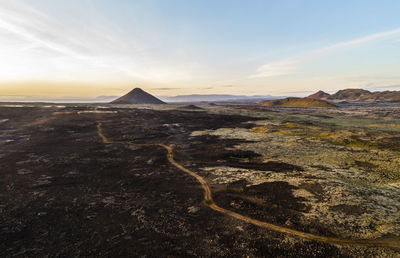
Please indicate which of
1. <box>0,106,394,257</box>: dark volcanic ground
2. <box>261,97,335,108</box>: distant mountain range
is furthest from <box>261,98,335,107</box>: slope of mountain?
<box>0,106,394,257</box>: dark volcanic ground

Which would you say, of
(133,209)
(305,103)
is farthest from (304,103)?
(133,209)

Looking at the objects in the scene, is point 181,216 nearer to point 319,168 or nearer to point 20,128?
point 319,168

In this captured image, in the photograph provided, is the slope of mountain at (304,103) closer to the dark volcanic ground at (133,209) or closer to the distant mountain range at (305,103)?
the distant mountain range at (305,103)

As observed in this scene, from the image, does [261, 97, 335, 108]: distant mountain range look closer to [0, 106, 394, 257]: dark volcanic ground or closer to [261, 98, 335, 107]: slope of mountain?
[261, 98, 335, 107]: slope of mountain

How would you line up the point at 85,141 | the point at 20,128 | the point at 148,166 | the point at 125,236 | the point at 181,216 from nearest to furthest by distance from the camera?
the point at 125,236 < the point at 181,216 < the point at 148,166 < the point at 85,141 < the point at 20,128

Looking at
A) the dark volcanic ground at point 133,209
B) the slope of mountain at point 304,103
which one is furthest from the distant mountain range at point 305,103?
the dark volcanic ground at point 133,209

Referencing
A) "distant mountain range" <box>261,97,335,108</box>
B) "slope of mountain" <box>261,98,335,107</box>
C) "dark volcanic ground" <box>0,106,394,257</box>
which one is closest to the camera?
"dark volcanic ground" <box>0,106,394,257</box>

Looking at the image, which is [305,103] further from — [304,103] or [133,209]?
[133,209]

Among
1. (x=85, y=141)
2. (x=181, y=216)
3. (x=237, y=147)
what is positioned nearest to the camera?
(x=181, y=216)

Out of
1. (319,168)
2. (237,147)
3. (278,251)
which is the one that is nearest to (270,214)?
(278,251)
